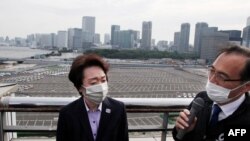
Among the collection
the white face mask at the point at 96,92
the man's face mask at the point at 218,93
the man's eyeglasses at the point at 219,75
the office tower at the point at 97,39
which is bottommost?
the white face mask at the point at 96,92

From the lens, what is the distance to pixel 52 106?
76.1 inches

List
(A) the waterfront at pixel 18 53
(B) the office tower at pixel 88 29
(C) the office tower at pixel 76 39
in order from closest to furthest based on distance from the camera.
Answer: (A) the waterfront at pixel 18 53
(C) the office tower at pixel 76 39
(B) the office tower at pixel 88 29

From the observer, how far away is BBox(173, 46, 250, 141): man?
1.26 m

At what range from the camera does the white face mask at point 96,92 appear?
5.21 ft

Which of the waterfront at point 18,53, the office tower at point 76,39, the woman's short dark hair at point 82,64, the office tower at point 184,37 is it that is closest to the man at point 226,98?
the woman's short dark hair at point 82,64

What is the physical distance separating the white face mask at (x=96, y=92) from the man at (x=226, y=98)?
501 millimetres

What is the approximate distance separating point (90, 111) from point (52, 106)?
0.41 metres

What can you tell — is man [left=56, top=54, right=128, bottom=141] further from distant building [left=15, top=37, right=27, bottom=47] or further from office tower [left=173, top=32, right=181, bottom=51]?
distant building [left=15, top=37, right=27, bottom=47]

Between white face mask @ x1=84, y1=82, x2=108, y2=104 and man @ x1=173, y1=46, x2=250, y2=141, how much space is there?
0.50 meters

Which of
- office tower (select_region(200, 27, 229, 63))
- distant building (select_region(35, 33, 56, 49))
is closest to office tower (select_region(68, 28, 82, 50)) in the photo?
distant building (select_region(35, 33, 56, 49))

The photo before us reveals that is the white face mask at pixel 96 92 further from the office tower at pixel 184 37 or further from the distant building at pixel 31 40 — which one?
the distant building at pixel 31 40

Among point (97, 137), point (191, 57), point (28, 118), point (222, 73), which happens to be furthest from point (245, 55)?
point (191, 57)

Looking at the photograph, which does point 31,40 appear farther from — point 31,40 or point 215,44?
point 215,44

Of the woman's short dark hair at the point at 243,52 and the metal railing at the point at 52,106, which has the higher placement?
→ the woman's short dark hair at the point at 243,52
